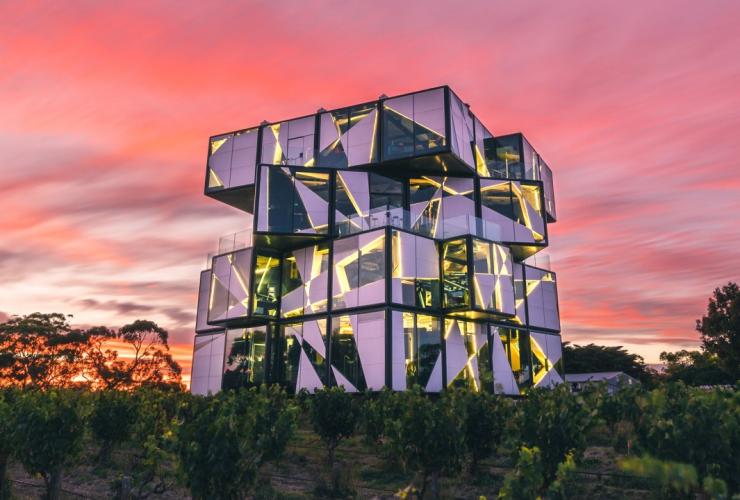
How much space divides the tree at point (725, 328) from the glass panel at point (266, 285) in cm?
4040

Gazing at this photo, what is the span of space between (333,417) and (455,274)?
1407cm

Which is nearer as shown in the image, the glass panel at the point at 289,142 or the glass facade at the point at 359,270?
the glass facade at the point at 359,270

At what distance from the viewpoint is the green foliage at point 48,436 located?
14.2 metres

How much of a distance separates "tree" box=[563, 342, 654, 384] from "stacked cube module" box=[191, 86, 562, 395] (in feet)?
129

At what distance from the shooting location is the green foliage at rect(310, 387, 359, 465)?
1975 centimetres

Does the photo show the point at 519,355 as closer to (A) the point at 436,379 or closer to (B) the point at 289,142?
(A) the point at 436,379

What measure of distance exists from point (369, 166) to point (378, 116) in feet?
10.6

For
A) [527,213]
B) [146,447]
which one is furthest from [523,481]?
[527,213]

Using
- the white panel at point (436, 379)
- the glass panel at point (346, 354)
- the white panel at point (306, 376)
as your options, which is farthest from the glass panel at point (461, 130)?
the white panel at point (306, 376)

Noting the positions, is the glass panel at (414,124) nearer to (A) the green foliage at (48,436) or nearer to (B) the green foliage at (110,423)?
(B) the green foliage at (110,423)

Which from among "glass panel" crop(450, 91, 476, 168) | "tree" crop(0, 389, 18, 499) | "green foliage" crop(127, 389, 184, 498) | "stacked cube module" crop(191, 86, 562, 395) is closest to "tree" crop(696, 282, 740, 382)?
"stacked cube module" crop(191, 86, 562, 395)

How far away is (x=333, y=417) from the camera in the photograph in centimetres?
1978

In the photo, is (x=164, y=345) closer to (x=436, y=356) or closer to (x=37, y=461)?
(x=436, y=356)

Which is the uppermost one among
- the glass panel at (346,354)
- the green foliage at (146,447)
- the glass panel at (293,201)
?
the glass panel at (293,201)
